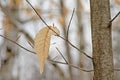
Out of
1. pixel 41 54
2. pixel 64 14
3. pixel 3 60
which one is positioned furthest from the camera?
pixel 64 14

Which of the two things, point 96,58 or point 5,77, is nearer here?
point 96,58

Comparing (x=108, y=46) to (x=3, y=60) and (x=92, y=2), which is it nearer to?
(x=92, y=2)

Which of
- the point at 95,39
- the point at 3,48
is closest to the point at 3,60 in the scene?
the point at 3,48
